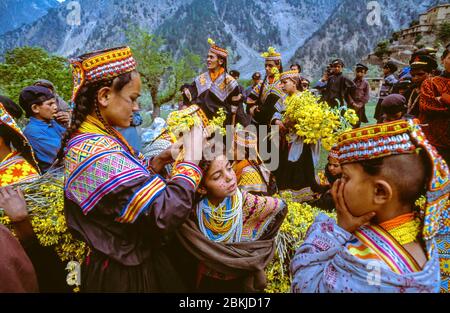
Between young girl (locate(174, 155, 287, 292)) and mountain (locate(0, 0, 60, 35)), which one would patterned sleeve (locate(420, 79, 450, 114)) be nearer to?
young girl (locate(174, 155, 287, 292))

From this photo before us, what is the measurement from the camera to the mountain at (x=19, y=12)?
77.3 m

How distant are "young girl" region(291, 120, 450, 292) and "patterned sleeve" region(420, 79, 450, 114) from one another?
11.8ft

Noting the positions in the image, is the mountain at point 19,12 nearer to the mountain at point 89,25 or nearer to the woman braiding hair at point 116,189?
the mountain at point 89,25

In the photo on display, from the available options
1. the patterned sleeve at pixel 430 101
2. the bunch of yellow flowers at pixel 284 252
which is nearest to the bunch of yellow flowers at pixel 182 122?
the bunch of yellow flowers at pixel 284 252

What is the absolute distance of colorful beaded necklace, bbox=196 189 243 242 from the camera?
2.18 m

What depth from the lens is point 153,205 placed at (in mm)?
1588

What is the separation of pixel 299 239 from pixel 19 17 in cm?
10124

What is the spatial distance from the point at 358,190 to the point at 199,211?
109 cm

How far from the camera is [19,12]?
80.8m

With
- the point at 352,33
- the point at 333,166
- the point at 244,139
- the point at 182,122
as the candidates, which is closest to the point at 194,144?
the point at 182,122

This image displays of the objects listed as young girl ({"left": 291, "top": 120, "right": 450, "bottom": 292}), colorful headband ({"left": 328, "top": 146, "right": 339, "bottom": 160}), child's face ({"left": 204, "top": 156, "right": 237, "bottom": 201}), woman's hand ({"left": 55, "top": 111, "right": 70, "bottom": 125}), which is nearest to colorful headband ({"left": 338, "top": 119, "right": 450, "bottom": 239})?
young girl ({"left": 291, "top": 120, "right": 450, "bottom": 292})

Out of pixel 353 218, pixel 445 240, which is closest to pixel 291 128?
pixel 445 240

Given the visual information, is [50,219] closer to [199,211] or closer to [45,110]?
[199,211]

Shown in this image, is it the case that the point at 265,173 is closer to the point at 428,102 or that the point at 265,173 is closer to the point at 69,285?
the point at 69,285
